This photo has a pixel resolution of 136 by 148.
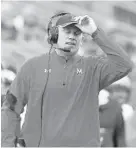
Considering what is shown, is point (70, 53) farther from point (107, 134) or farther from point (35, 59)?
point (107, 134)

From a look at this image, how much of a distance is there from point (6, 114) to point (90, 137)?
0.60 metres

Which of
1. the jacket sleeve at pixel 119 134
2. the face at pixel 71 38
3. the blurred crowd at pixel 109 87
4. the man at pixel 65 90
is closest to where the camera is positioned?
the man at pixel 65 90

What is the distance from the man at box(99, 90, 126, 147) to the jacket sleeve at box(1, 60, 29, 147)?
120 centimetres

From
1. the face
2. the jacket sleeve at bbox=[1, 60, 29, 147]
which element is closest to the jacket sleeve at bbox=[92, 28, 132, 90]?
the face

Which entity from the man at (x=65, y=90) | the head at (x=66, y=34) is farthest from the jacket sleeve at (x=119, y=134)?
the head at (x=66, y=34)

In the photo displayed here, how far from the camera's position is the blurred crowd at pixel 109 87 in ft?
15.6

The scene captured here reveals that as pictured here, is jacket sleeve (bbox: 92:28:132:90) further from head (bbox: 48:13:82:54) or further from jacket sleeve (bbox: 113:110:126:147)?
jacket sleeve (bbox: 113:110:126:147)

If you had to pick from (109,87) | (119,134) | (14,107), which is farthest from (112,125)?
(14,107)

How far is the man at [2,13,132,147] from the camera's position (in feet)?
11.3

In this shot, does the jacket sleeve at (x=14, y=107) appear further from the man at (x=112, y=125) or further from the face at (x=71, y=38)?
the man at (x=112, y=125)

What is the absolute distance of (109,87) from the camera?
5781 millimetres

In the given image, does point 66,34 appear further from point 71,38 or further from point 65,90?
point 65,90

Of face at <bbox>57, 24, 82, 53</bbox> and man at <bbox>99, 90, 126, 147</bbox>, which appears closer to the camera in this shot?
face at <bbox>57, 24, 82, 53</bbox>

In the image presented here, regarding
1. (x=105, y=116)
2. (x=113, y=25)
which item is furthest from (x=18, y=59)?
(x=105, y=116)
